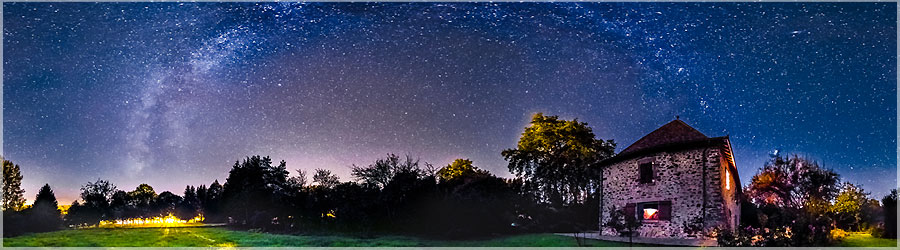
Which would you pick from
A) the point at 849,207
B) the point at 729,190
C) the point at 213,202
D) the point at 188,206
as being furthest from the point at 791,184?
the point at 188,206

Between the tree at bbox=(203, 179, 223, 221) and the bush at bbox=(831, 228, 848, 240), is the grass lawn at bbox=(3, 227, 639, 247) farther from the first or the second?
the bush at bbox=(831, 228, 848, 240)

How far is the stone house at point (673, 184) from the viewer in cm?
1856

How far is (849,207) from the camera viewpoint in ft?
102

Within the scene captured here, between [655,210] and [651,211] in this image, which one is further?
[651,211]

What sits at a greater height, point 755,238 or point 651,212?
point 651,212

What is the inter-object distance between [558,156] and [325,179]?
15758mm

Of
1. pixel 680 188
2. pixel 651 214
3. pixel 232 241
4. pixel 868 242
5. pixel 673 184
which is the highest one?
pixel 673 184

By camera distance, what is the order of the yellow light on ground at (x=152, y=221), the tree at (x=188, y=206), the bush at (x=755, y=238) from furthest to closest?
the tree at (x=188, y=206), the yellow light on ground at (x=152, y=221), the bush at (x=755, y=238)

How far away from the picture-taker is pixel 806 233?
1714 centimetres

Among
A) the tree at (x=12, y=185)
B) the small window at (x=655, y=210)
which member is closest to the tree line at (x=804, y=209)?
the small window at (x=655, y=210)

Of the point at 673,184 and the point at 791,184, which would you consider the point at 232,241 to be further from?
the point at 791,184

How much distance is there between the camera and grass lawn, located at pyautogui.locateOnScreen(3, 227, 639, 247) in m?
17.0

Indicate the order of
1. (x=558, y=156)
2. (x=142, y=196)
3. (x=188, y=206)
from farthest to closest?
(x=558, y=156) < (x=188, y=206) < (x=142, y=196)

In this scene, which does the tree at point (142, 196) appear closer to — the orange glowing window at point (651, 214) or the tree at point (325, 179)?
the tree at point (325, 179)
